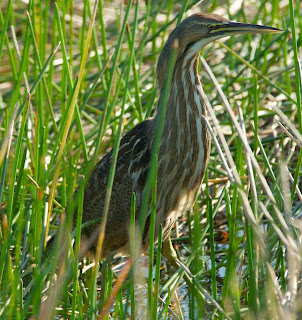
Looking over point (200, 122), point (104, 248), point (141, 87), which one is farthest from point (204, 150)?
point (141, 87)

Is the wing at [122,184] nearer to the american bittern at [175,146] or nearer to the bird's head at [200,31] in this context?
the american bittern at [175,146]

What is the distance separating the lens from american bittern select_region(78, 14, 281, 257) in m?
2.53

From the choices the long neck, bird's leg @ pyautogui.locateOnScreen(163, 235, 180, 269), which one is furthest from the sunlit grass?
the long neck

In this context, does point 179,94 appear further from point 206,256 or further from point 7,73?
point 7,73

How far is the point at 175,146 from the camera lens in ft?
8.73

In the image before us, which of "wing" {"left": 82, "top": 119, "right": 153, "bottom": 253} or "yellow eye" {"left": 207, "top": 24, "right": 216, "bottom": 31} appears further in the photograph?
"wing" {"left": 82, "top": 119, "right": 153, "bottom": 253}

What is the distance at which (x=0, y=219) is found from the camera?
9.87 feet

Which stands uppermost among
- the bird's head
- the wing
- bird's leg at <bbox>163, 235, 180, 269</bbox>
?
the bird's head

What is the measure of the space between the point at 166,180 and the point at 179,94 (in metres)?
0.36

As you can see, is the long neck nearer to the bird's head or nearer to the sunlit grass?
the bird's head

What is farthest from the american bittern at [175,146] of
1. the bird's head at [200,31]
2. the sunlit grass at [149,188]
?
the sunlit grass at [149,188]

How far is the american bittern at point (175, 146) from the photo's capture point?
8.31 ft

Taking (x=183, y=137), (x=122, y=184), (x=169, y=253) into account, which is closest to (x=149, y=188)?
(x=183, y=137)

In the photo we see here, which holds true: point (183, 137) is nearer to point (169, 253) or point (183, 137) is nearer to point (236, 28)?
point (236, 28)
